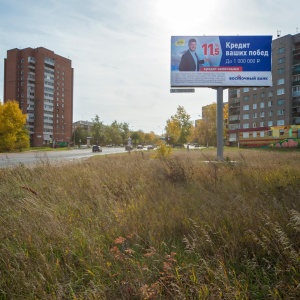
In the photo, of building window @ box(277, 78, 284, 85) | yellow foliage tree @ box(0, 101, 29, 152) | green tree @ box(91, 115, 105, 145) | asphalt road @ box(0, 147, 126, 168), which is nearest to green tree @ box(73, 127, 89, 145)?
green tree @ box(91, 115, 105, 145)

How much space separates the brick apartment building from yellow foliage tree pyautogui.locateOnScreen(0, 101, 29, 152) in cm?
4382

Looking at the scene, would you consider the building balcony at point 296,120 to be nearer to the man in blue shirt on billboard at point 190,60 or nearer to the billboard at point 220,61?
the billboard at point 220,61

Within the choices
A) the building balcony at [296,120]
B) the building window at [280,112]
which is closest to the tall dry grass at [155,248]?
the building balcony at [296,120]

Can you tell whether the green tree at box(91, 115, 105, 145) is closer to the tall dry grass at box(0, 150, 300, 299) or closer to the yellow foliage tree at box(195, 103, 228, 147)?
the yellow foliage tree at box(195, 103, 228, 147)

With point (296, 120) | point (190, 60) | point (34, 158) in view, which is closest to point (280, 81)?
point (296, 120)

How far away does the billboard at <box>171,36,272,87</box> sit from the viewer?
1722 cm

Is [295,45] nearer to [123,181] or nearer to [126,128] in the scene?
[123,181]

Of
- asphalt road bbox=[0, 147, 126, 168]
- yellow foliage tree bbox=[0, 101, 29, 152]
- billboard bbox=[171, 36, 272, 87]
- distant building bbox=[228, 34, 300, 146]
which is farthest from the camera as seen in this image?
distant building bbox=[228, 34, 300, 146]

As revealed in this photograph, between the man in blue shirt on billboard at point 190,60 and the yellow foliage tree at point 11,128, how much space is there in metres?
40.4

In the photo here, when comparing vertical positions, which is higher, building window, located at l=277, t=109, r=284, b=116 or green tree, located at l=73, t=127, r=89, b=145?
building window, located at l=277, t=109, r=284, b=116

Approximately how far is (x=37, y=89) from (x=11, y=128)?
58.3m

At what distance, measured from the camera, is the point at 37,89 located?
101 metres

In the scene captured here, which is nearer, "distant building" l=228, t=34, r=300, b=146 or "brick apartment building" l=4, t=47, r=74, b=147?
"distant building" l=228, t=34, r=300, b=146

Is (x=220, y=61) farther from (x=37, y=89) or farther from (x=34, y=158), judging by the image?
(x=37, y=89)
